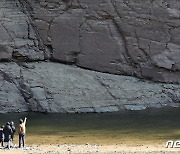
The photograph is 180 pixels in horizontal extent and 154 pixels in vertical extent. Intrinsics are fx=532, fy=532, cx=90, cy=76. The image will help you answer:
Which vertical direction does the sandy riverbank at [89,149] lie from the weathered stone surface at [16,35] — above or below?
below

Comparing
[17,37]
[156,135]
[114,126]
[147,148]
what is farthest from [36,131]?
[17,37]

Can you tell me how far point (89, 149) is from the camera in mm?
15266

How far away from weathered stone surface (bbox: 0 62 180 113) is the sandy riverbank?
882 centimetres

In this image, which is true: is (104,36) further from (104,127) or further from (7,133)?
(7,133)

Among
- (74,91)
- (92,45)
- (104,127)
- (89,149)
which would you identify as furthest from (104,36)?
(89,149)

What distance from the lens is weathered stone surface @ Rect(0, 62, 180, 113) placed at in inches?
989

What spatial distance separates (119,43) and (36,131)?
28.4ft

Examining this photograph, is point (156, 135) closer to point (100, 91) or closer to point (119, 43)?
point (100, 91)

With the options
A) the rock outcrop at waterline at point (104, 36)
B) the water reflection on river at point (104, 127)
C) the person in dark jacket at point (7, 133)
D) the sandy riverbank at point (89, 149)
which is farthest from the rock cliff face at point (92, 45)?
the person in dark jacket at point (7, 133)

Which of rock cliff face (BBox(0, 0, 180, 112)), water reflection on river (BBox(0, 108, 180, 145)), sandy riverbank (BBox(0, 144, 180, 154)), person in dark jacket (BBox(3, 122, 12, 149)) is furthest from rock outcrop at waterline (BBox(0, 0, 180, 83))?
person in dark jacket (BBox(3, 122, 12, 149))

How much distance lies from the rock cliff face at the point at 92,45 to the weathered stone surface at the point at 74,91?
5 centimetres

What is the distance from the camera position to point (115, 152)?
47.7 ft

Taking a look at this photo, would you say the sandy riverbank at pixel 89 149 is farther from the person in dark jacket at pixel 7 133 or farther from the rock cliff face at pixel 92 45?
the rock cliff face at pixel 92 45

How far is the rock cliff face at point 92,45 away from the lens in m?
26.1
